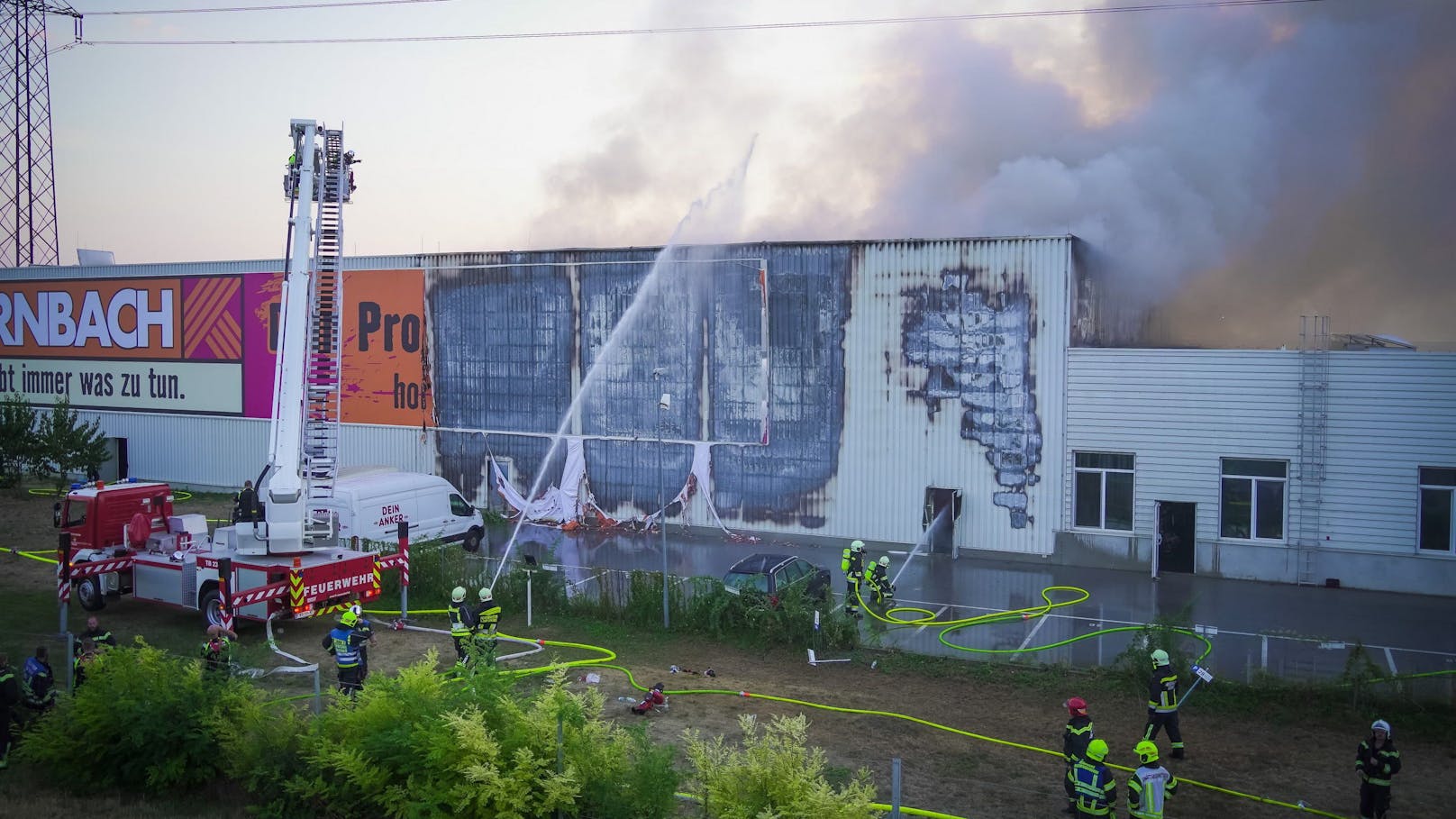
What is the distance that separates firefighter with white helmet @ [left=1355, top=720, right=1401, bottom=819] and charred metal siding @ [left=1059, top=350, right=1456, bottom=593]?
1320 centimetres

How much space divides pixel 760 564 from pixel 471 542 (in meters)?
9.78

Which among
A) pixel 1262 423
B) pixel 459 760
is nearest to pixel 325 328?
pixel 459 760

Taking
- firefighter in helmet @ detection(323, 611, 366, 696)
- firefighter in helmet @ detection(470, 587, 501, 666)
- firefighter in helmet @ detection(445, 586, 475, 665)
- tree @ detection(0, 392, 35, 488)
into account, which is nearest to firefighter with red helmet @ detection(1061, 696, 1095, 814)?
firefighter in helmet @ detection(470, 587, 501, 666)

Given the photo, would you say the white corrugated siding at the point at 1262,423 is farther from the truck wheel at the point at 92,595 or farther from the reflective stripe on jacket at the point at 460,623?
the truck wheel at the point at 92,595

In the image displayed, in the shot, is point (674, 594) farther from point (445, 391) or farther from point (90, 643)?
point (445, 391)

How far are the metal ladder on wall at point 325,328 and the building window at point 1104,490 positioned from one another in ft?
51.3

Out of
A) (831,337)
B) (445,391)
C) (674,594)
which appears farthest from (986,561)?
(445,391)

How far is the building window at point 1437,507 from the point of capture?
66.6 feet

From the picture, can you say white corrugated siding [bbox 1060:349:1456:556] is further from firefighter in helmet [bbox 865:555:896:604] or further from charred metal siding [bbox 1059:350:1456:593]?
firefighter in helmet [bbox 865:555:896:604]

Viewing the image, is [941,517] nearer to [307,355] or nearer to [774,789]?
[307,355]

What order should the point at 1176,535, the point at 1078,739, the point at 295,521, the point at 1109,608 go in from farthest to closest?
the point at 1176,535
the point at 1109,608
the point at 295,521
the point at 1078,739

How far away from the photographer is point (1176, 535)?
880 inches

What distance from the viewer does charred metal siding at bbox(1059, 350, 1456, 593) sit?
66.9 feet

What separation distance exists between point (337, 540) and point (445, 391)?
41.9 feet
